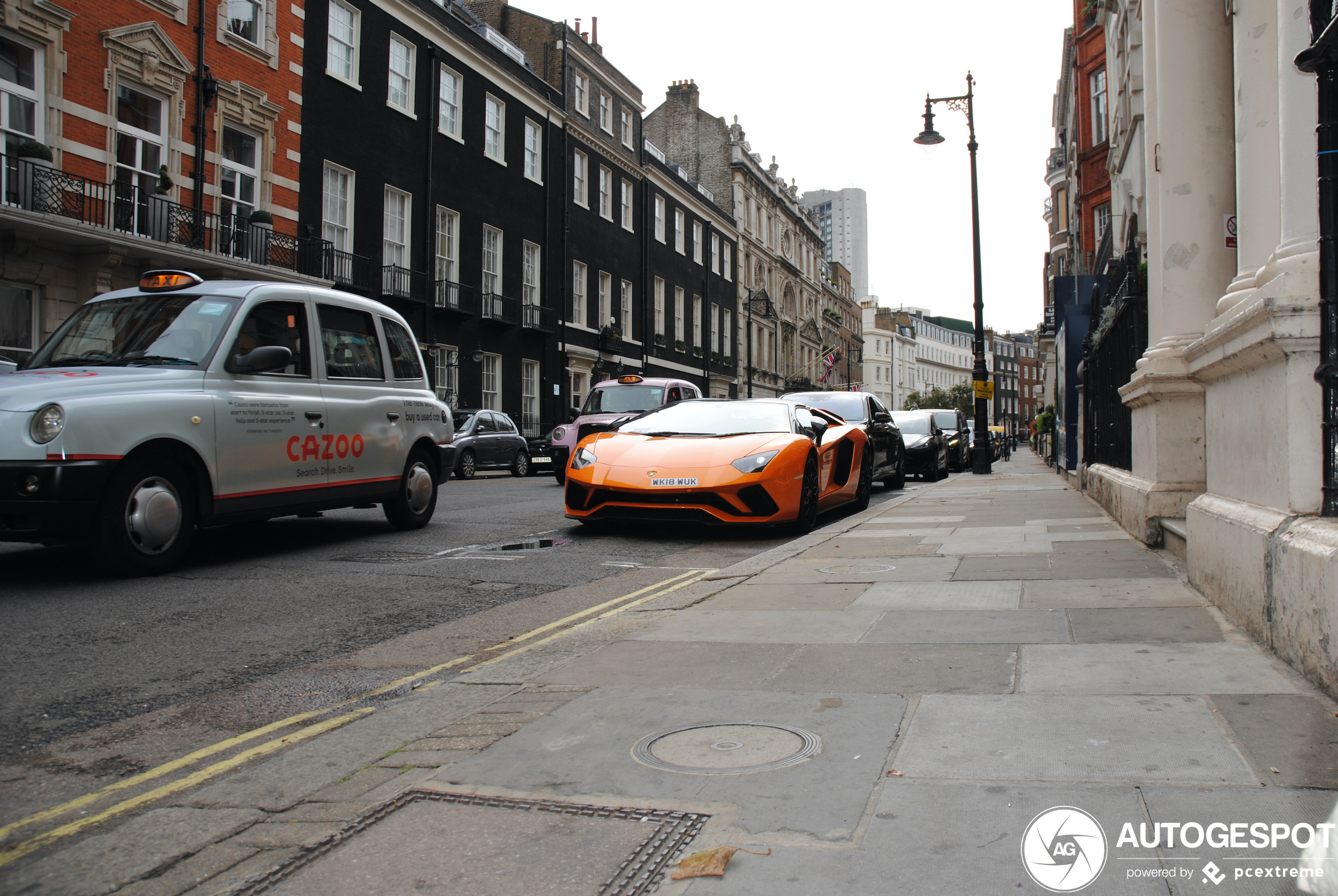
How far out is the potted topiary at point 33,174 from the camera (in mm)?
15781

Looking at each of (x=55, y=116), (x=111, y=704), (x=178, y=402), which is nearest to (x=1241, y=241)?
(x=111, y=704)

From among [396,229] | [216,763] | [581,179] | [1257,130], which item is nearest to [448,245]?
[396,229]

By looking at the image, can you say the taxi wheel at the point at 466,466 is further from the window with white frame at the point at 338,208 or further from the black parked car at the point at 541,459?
the window with white frame at the point at 338,208

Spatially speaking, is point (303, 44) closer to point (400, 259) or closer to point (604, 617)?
point (400, 259)

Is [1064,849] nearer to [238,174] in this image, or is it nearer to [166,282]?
[166,282]

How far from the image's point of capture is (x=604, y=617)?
5.11 metres

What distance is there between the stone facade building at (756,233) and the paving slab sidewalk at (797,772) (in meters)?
51.4

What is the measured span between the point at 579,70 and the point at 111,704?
3536cm

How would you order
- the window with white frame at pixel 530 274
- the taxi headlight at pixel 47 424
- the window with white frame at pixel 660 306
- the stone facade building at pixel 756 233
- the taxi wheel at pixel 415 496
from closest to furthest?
the taxi headlight at pixel 47 424
the taxi wheel at pixel 415 496
the window with white frame at pixel 530 274
the window with white frame at pixel 660 306
the stone facade building at pixel 756 233

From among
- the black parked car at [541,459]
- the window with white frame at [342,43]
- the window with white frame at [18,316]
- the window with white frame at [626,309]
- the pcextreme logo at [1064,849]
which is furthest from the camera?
the window with white frame at [626,309]

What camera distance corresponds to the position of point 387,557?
7.30m

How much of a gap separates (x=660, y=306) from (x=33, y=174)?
2956 centimetres

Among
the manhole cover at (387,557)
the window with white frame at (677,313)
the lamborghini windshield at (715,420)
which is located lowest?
the manhole cover at (387,557)

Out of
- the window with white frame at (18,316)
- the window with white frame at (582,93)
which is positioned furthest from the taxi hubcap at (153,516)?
the window with white frame at (582,93)
